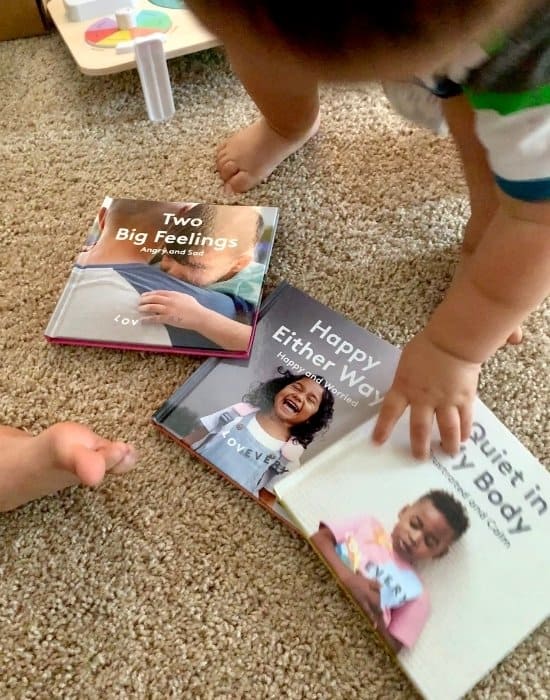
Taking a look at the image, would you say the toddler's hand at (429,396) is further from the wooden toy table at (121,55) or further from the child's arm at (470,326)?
the wooden toy table at (121,55)

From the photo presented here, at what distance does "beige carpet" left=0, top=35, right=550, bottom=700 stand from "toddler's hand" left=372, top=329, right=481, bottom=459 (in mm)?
68

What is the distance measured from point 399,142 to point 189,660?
602 mm

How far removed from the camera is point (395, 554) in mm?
557

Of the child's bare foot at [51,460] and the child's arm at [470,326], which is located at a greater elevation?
the child's arm at [470,326]

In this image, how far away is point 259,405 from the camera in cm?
63

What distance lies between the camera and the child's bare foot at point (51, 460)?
558 millimetres

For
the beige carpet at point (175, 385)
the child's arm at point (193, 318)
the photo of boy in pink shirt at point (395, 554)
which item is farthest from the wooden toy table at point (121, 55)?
the photo of boy in pink shirt at point (395, 554)

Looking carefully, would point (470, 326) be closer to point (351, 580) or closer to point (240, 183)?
point (351, 580)

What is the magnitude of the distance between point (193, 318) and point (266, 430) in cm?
13

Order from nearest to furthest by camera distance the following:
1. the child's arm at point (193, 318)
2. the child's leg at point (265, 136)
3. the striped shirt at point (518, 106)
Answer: the striped shirt at point (518, 106) < the child's arm at point (193, 318) < the child's leg at point (265, 136)

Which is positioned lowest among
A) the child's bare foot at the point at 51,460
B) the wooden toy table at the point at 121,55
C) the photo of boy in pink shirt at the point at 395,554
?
the child's bare foot at the point at 51,460

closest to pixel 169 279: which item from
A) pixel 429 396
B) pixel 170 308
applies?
pixel 170 308

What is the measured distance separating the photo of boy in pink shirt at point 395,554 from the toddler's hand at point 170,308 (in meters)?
0.24

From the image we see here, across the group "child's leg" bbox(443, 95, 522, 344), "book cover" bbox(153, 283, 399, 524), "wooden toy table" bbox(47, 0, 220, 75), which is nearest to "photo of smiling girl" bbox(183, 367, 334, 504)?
"book cover" bbox(153, 283, 399, 524)
